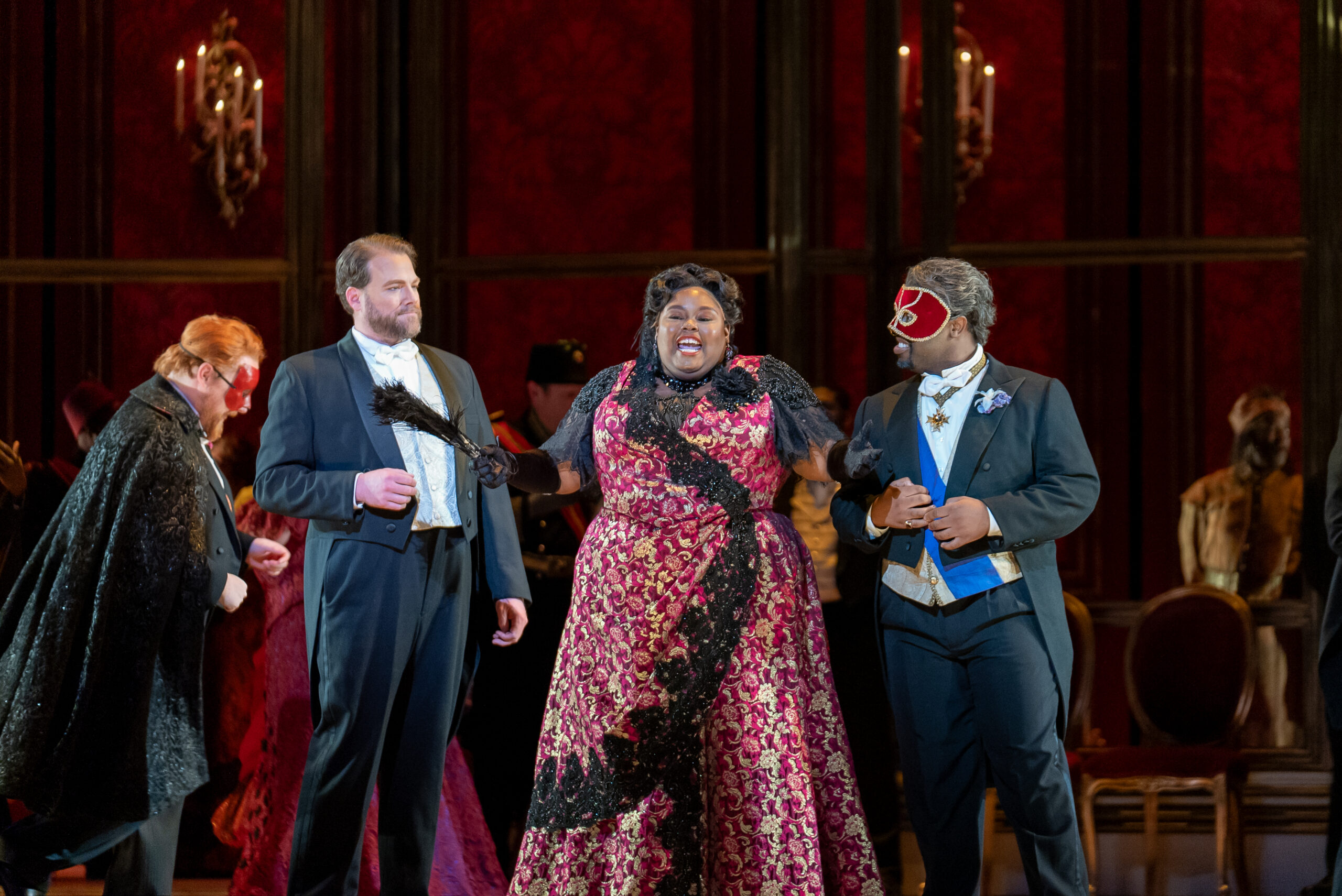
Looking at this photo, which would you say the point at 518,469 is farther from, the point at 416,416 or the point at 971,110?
the point at 971,110

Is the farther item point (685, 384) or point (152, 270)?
point (152, 270)

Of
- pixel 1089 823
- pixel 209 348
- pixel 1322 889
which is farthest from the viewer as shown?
pixel 1089 823

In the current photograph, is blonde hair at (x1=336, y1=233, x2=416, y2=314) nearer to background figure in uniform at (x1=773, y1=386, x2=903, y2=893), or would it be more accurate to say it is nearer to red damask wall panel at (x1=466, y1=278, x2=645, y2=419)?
background figure in uniform at (x1=773, y1=386, x2=903, y2=893)

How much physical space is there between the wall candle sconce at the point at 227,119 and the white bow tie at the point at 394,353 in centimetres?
215

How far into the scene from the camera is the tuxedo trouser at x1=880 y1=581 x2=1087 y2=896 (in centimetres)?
279

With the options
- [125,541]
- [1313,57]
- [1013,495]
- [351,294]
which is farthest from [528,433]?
[1313,57]

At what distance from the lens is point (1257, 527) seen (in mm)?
4398

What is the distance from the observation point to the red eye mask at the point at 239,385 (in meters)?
3.27

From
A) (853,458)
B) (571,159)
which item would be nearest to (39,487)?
(571,159)

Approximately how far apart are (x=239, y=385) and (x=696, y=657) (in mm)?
1310

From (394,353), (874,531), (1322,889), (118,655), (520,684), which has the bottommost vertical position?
(1322,889)

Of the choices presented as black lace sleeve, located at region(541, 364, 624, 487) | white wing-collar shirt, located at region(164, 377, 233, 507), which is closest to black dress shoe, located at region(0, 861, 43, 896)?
white wing-collar shirt, located at region(164, 377, 233, 507)

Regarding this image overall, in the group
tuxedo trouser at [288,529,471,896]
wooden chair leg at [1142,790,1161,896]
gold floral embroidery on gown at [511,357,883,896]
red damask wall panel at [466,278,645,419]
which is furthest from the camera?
red damask wall panel at [466,278,645,419]

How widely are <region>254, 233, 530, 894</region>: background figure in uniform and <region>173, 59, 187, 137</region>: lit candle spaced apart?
7.34ft
